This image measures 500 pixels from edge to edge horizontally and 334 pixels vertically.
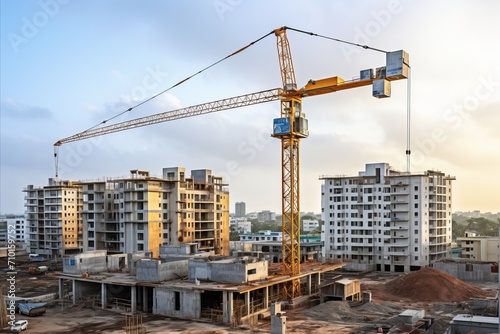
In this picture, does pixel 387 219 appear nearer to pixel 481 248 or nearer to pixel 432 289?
pixel 481 248

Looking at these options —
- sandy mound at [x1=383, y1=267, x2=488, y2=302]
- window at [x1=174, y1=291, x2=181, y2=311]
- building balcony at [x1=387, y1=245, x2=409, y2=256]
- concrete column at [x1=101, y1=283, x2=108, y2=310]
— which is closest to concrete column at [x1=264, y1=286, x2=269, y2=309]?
window at [x1=174, y1=291, x2=181, y2=311]

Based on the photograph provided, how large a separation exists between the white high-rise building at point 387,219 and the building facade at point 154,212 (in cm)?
2041

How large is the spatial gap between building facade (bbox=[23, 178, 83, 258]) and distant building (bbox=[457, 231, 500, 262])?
72643mm

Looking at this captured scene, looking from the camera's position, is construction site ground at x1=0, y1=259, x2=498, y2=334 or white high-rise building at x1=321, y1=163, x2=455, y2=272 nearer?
construction site ground at x1=0, y1=259, x2=498, y2=334

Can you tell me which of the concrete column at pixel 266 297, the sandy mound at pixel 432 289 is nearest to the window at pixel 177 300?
the concrete column at pixel 266 297

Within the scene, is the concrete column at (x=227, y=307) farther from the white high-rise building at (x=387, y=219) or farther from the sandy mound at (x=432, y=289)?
the white high-rise building at (x=387, y=219)

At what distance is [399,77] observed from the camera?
151 feet

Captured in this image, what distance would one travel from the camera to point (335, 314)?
39750 millimetres

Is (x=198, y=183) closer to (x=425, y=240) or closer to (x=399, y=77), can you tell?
(x=425, y=240)

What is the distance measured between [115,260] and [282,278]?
1904 cm

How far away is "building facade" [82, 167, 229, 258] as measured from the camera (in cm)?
7238

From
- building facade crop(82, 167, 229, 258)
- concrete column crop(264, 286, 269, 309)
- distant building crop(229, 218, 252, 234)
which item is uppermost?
building facade crop(82, 167, 229, 258)

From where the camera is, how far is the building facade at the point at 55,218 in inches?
3693

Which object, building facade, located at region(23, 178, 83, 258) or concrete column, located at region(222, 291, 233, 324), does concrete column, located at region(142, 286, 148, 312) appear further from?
building facade, located at region(23, 178, 83, 258)
